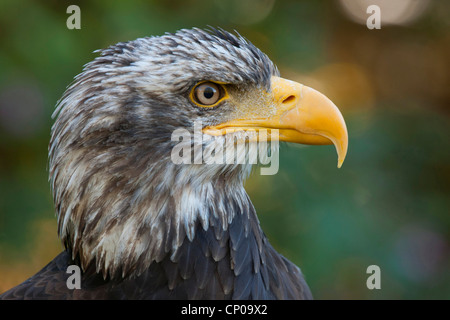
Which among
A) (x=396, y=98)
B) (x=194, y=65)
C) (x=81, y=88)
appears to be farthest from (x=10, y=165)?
(x=396, y=98)

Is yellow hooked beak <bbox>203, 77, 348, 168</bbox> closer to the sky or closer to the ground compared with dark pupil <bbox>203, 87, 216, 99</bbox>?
closer to the ground

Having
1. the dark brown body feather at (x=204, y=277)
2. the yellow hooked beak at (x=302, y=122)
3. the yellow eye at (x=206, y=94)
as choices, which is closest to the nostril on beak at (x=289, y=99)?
the yellow hooked beak at (x=302, y=122)

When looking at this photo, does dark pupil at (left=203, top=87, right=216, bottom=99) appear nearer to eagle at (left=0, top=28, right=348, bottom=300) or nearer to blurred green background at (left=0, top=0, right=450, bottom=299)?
eagle at (left=0, top=28, right=348, bottom=300)

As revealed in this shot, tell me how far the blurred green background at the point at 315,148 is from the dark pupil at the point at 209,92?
0.88m

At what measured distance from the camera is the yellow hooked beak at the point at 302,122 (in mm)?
2348

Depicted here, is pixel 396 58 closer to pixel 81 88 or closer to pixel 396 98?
pixel 396 98

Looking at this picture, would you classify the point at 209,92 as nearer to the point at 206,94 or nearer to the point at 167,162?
the point at 206,94

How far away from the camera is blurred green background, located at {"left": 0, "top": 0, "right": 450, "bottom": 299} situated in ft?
A: 11.8

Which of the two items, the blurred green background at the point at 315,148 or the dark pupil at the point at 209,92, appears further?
the blurred green background at the point at 315,148

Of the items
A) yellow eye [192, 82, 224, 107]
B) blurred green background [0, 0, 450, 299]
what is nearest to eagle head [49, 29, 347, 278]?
yellow eye [192, 82, 224, 107]

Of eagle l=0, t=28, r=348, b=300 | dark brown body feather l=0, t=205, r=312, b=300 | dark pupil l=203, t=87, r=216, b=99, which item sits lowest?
dark brown body feather l=0, t=205, r=312, b=300

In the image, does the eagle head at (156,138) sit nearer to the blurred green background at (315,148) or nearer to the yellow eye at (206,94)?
Answer: the yellow eye at (206,94)

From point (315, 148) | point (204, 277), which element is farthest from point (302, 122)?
point (315, 148)

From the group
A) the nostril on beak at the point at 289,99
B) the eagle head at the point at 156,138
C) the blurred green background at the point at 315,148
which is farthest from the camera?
the blurred green background at the point at 315,148
